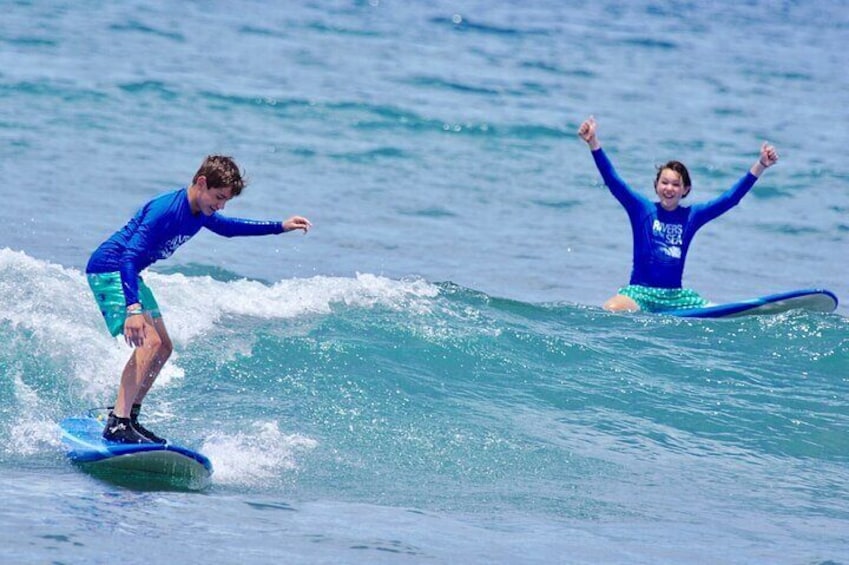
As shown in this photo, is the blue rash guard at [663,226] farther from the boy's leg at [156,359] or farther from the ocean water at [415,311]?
the boy's leg at [156,359]

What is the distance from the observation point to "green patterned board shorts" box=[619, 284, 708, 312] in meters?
11.5

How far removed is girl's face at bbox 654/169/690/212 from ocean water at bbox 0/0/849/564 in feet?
3.02

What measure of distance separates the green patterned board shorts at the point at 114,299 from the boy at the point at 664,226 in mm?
4697

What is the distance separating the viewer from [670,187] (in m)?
11.2

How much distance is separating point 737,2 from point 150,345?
32.3 meters

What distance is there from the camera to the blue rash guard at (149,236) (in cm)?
728

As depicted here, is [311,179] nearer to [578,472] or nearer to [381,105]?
[381,105]

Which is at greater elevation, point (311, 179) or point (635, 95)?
point (635, 95)

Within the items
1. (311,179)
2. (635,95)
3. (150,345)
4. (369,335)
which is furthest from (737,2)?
(150,345)

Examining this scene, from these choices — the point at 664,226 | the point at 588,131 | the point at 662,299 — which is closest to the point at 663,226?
the point at 664,226

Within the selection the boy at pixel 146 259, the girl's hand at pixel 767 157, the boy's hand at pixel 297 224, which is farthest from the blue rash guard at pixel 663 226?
the boy at pixel 146 259

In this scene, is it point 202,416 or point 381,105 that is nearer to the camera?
point 202,416

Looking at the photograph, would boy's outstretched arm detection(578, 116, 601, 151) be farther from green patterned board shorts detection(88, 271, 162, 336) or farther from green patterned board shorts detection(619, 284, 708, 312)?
green patterned board shorts detection(88, 271, 162, 336)

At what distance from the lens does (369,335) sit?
409 inches
